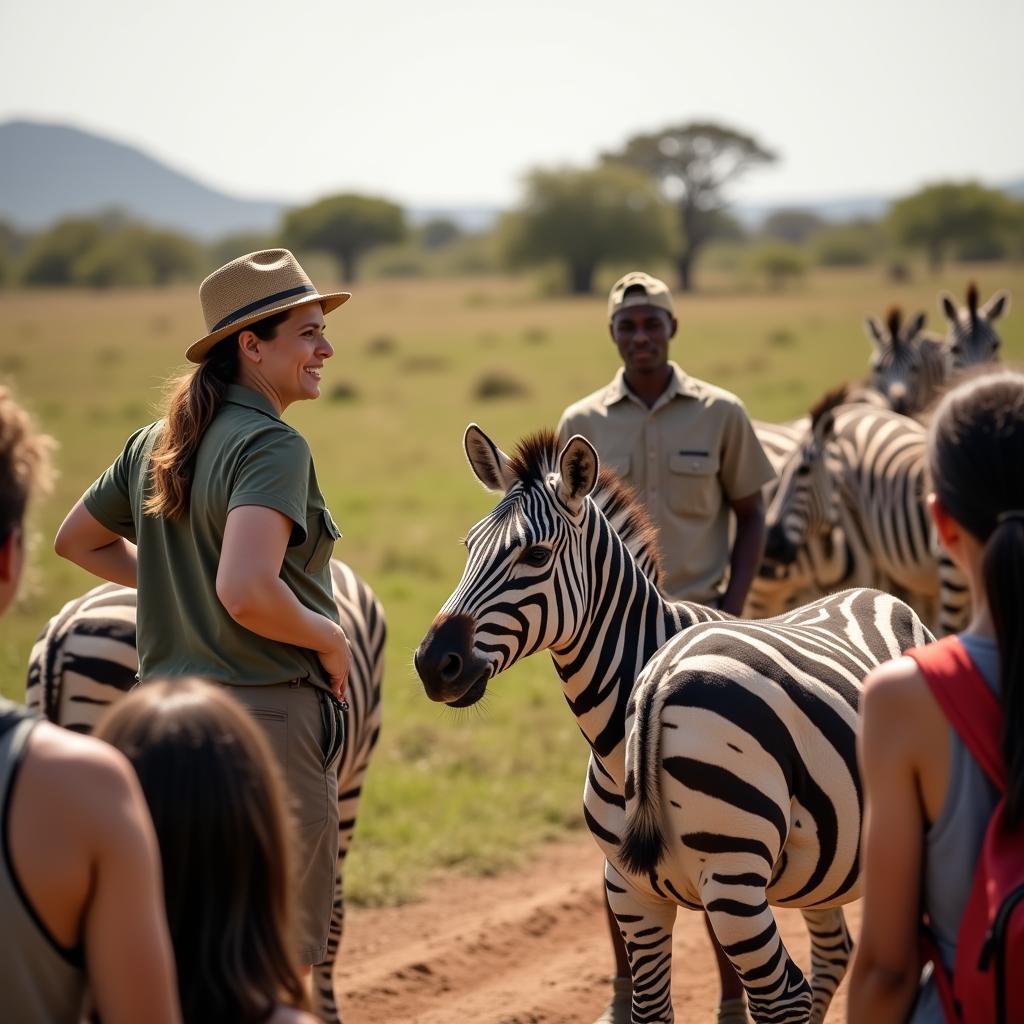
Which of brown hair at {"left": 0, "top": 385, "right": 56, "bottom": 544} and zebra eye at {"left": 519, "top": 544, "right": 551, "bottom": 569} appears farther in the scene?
zebra eye at {"left": 519, "top": 544, "right": 551, "bottom": 569}

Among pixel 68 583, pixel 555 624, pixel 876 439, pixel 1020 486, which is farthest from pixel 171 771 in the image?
pixel 68 583

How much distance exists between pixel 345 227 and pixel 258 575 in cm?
6715

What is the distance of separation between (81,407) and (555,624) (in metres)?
20.3

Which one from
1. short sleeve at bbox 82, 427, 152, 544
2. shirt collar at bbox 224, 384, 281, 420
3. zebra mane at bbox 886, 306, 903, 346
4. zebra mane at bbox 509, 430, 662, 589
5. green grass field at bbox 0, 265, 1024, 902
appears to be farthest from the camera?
zebra mane at bbox 886, 306, 903, 346

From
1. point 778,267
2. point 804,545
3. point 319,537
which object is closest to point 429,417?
point 804,545

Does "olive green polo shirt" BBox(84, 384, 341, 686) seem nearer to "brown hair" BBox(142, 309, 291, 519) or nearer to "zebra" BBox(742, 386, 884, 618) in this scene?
"brown hair" BBox(142, 309, 291, 519)

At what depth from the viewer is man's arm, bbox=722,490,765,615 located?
16.1 feet

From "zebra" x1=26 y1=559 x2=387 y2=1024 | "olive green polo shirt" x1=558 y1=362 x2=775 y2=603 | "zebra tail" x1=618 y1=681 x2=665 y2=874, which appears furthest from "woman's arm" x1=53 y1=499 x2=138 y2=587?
"olive green polo shirt" x1=558 y1=362 x2=775 y2=603

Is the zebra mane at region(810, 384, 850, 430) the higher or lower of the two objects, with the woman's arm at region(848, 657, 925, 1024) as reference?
higher

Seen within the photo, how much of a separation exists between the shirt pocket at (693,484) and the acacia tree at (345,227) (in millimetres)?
63964

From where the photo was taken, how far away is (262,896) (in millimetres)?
1912

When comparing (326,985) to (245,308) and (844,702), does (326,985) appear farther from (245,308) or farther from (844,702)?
(245,308)

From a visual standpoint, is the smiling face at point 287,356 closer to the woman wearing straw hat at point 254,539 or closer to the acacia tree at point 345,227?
the woman wearing straw hat at point 254,539

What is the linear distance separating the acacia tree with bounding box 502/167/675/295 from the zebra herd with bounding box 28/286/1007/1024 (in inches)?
2147
